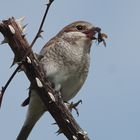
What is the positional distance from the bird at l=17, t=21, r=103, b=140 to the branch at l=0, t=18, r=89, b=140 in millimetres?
1519

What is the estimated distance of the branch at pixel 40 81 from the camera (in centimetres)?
305

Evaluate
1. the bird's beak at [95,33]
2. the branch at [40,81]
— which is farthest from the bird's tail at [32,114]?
the branch at [40,81]

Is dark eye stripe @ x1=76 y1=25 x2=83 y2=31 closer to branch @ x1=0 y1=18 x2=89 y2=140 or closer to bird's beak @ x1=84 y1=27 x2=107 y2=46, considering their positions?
bird's beak @ x1=84 y1=27 x2=107 y2=46

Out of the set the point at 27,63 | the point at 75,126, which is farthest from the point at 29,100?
the point at 27,63

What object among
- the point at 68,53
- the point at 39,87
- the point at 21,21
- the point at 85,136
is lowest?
the point at 85,136

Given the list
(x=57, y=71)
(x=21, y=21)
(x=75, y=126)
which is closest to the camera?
(x=21, y=21)

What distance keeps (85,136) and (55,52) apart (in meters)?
2.18

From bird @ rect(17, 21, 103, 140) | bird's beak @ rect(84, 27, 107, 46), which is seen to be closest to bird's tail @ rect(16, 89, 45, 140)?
bird @ rect(17, 21, 103, 140)

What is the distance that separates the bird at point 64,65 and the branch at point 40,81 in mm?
1519

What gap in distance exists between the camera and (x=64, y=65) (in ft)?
17.3

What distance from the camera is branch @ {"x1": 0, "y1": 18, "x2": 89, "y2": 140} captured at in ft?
10.0

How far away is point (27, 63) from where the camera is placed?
312cm

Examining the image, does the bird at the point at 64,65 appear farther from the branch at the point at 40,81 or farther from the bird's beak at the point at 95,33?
the branch at the point at 40,81

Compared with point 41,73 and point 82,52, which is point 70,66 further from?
point 41,73
